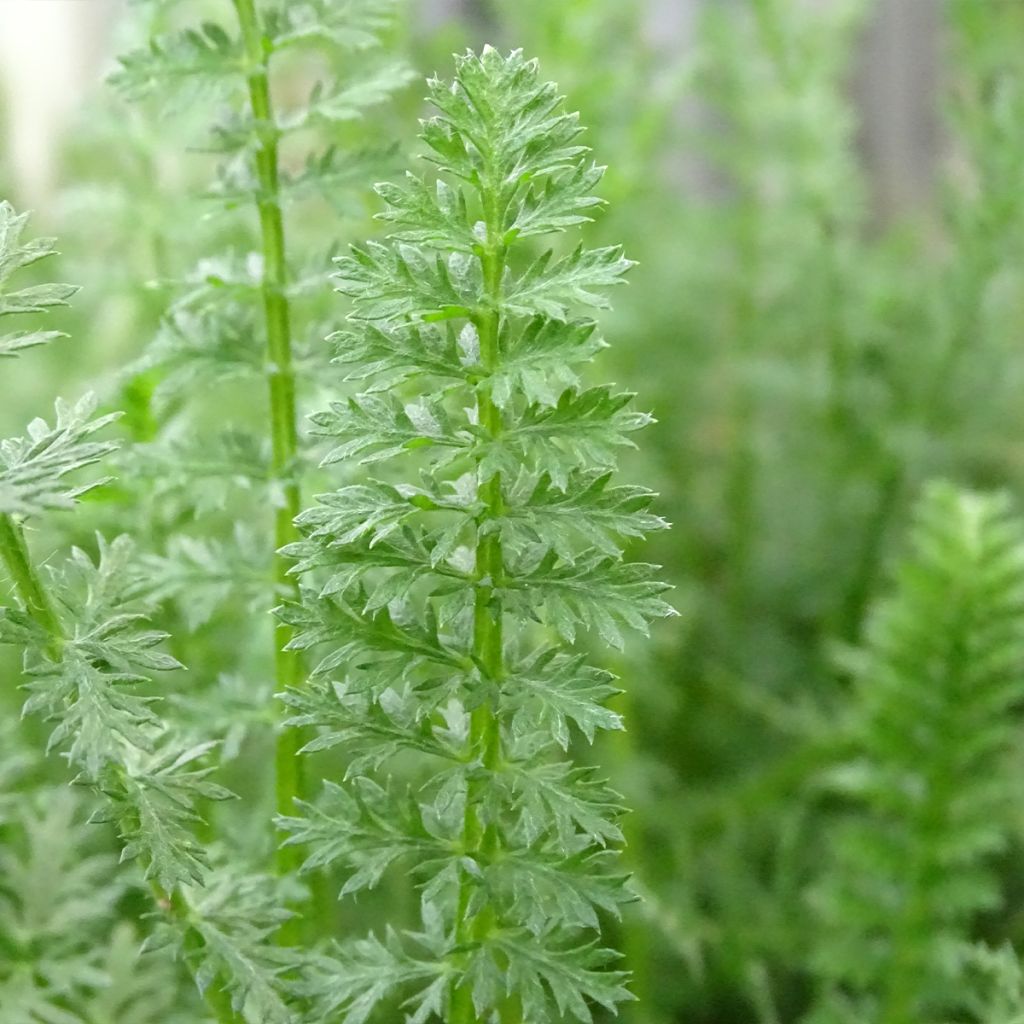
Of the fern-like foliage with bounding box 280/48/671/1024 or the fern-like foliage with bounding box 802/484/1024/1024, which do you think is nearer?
the fern-like foliage with bounding box 280/48/671/1024

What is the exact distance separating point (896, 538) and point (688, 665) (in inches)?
7.7

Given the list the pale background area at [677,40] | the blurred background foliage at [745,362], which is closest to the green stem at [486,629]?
the blurred background foliage at [745,362]

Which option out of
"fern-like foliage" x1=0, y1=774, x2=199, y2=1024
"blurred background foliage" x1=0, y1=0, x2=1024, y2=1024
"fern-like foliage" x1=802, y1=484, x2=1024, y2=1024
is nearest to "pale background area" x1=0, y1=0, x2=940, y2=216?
"blurred background foliage" x1=0, y1=0, x2=1024, y2=1024

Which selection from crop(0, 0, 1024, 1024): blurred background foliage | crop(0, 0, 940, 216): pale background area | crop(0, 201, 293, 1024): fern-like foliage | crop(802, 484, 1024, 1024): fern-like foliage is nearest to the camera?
crop(0, 201, 293, 1024): fern-like foliage

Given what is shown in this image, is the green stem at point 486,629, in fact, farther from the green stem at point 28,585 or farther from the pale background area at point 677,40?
the pale background area at point 677,40

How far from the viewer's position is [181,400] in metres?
0.62

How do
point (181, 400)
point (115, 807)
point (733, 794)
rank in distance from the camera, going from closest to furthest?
point (115, 807) → point (181, 400) → point (733, 794)

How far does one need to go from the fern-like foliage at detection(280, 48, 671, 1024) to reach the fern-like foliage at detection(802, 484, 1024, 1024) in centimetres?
29

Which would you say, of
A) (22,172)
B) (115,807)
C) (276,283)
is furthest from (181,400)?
(22,172)

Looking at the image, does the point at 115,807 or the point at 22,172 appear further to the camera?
the point at 22,172

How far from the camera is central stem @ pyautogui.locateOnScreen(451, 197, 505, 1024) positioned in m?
0.33

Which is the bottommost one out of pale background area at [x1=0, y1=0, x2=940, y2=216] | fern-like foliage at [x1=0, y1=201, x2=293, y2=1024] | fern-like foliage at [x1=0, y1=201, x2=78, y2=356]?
fern-like foliage at [x1=0, y1=201, x2=293, y2=1024]

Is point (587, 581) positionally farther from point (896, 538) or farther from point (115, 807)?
point (896, 538)

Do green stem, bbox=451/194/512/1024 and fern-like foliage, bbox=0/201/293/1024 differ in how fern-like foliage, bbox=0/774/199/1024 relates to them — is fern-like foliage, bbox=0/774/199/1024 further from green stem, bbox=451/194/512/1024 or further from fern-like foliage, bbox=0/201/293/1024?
green stem, bbox=451/194/512/1024
